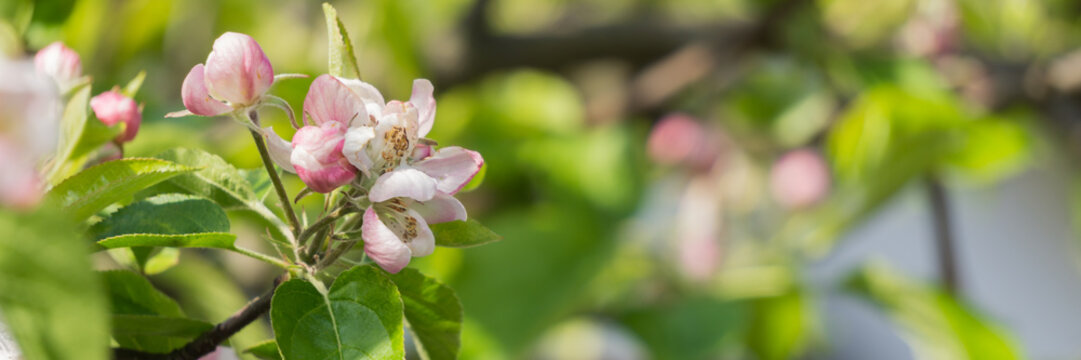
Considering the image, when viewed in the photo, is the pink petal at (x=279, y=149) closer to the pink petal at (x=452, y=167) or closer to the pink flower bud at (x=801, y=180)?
the pink petal at (x=452, y=167)

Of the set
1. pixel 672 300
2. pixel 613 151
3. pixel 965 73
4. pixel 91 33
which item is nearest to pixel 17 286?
pixel 91 33

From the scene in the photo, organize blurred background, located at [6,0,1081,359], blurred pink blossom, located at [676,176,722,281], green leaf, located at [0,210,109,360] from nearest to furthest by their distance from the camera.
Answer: green leaf, located at [0,210,109,360] < blurred background, located at [6,0,1081,359] < blurred pink blossom, located at [676,176,722,281]

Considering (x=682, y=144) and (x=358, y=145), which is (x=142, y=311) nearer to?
(x=358, y=145)

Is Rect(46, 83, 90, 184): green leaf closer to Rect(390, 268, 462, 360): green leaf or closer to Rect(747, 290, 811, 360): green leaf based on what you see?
Rect(390, 268, 462, 360): green leaf

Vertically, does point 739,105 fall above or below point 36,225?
above

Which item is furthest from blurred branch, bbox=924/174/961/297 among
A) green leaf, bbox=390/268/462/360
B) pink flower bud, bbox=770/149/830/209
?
green leaf, bbox=390/268/462/360

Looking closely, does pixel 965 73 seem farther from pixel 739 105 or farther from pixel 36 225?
pixel 36 225
